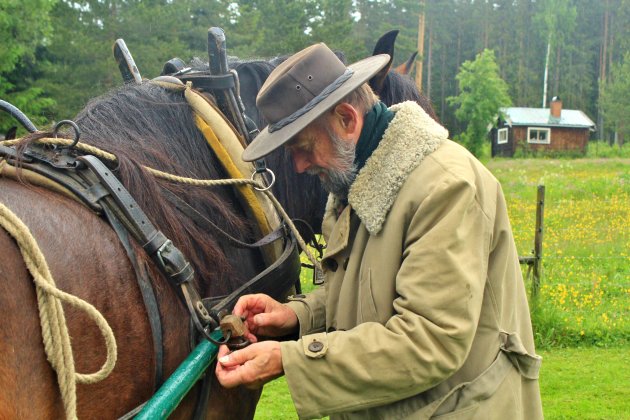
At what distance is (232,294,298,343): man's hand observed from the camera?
224 cm

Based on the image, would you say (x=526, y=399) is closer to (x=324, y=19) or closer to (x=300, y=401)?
(x=300, y=401)

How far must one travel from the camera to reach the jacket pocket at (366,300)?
1938mm

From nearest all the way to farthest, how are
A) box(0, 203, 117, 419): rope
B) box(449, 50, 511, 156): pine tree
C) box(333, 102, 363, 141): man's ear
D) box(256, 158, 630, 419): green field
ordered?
box(0, 203, 117, 419): rope, box(333, 102, 363, 141): man's ear, box(256, 158, 630, 419): green field, box(449, 50, 511, 156): pine tree

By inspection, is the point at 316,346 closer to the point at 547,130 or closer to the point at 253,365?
the point at 253,365

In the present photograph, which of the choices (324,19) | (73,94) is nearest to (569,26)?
(324,19)

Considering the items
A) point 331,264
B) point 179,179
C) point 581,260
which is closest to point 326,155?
point 331,264

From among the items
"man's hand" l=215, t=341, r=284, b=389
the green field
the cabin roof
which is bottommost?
the cabin roof

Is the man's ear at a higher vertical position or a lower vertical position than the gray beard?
higher

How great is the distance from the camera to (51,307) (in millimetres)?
1574

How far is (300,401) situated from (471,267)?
1.93 feet

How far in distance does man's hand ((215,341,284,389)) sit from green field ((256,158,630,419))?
3.11m

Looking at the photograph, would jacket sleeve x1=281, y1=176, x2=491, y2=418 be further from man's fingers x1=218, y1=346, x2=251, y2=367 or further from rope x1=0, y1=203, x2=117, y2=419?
rope x1=0, y1=203, x2=117, y2=419

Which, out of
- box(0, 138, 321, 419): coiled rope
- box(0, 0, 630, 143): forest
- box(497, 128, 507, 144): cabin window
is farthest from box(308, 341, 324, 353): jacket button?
box(497, 128, 507, 144): cabin window

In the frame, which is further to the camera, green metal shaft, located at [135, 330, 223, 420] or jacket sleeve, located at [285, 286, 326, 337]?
jacket sleeve, located at [285, 286, 326, 337]
